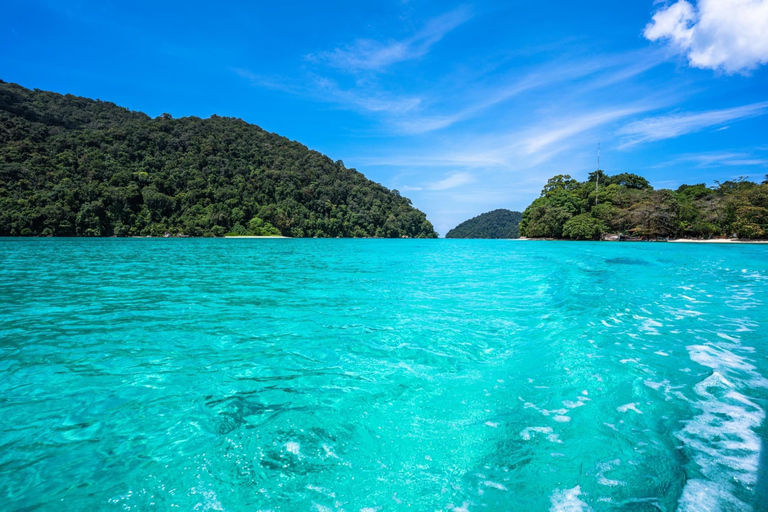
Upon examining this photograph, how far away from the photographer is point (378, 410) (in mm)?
4098

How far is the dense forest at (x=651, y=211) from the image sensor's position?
5523 centimetres

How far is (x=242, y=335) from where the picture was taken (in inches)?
267

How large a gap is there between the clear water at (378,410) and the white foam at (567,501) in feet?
0.05

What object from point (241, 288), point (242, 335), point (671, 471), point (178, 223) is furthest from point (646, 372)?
point (178, 223)

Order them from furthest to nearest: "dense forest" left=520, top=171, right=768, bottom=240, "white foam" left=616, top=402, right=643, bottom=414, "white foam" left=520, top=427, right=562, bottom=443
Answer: "dense forest" left=520, top=171, right=768, bottom=240 → "white foam" left=616, top=402, right=643, bottom=414 → "white foam" left=520, top=427, right=562, bottom=443

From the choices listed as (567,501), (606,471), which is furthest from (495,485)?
(606,471)

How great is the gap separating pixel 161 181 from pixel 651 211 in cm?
11529

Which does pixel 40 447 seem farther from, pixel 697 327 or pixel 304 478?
pixel 697 327

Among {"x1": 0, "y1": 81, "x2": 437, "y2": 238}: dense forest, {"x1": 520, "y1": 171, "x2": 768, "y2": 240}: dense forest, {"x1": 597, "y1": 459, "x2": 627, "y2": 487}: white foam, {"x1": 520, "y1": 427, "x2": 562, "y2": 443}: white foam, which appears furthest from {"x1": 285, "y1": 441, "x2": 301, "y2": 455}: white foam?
{"x1": 0, "y1": 81, "x2": 437, "y2": 238}: dense forest

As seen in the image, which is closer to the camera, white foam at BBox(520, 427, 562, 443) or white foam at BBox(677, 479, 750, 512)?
white foam at BBox(677, 479, 750, 512)

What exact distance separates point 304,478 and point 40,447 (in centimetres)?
273

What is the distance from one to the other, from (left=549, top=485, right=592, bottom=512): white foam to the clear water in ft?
0.05

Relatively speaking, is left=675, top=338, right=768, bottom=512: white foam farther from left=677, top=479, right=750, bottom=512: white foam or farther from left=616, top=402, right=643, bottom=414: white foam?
left=616, top=402, right=643, bottom=414: white foam

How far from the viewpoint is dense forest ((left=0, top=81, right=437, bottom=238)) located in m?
70.8
